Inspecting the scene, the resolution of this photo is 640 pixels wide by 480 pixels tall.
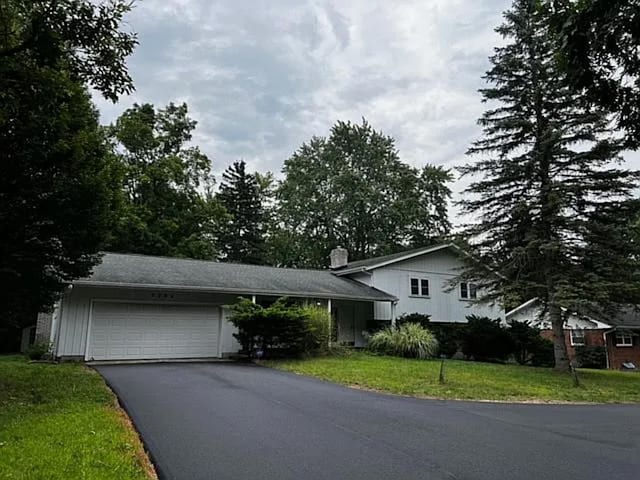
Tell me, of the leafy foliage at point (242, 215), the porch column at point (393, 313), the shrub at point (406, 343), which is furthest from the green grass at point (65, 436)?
the leafy foliage at point (242, 215)

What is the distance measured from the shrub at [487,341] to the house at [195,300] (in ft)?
4.78

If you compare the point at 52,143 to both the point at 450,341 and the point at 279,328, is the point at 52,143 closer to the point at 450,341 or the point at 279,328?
the point at 279,328

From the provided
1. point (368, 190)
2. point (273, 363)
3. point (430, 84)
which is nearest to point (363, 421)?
point (273, 363)

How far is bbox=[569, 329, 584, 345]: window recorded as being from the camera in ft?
94.4

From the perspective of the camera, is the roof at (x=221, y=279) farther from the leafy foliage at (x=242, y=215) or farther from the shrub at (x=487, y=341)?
the leafy foliage at (x=242, y=215)

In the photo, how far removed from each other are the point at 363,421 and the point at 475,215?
1158cm

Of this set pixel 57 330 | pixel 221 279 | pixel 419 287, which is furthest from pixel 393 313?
pixel 57 330

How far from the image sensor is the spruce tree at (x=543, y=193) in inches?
571

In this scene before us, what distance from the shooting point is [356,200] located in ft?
121

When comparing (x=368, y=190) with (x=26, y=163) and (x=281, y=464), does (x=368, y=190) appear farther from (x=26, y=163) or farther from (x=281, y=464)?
(x=281, y=464)

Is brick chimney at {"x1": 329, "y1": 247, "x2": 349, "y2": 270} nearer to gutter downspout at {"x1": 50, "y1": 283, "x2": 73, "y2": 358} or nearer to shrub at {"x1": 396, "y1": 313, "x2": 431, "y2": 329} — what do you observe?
shrub at {"x1": 396, "y1": 313, "x2": 431, "y2": 329}

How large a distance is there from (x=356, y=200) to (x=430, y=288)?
15255 millimetres

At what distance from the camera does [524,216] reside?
51.1 feet

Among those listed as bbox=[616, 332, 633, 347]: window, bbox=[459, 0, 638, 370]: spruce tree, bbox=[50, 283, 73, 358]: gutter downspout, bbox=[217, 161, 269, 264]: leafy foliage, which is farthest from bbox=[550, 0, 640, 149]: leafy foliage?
bbox=[217, 161, 269, 264]: leafy foliage
